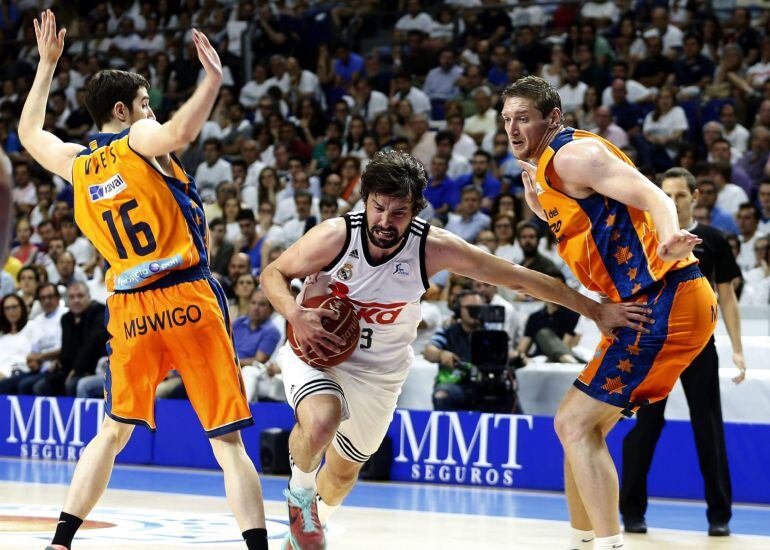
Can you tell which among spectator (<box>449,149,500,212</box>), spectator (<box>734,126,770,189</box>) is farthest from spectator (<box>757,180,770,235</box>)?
spectator (<box>449,149,500,212</box>)

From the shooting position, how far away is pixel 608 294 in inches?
199

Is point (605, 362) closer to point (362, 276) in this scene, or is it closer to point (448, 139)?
point (362, 276)

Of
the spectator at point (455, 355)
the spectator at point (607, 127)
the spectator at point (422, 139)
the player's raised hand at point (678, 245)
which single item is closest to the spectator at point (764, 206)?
the spectator at point (607, 127)

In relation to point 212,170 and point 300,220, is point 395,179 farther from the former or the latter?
point 212,170

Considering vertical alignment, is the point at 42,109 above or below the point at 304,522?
above

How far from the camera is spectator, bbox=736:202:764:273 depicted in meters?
10.6

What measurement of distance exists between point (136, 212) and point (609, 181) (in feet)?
6.13

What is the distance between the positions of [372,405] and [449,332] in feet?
13.9

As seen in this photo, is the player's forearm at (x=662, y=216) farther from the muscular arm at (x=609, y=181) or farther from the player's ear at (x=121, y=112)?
the player's ear at (x=121, y=112)

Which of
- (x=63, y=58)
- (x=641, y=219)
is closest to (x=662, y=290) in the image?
(x=641, y=219)

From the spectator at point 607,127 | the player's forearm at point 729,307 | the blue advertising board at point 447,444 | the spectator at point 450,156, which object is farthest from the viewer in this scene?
the spectator at point 450,156

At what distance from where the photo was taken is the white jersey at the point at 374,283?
17.2ft

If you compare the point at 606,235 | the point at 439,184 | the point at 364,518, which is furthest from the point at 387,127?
the point at 606,235

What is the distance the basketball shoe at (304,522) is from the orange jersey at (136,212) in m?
1.06
